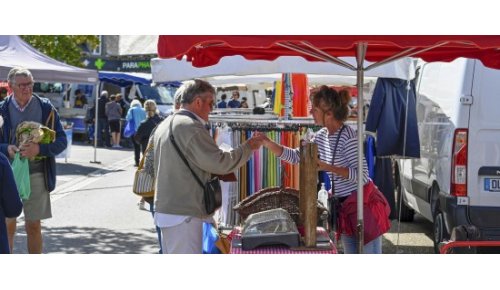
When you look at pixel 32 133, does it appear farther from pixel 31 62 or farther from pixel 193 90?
pixel 31 62

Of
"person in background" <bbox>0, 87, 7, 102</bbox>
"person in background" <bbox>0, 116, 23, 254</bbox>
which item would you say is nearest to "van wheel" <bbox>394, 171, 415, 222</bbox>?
"person in background" <bbox>0, 87, 7, 102</bbox>

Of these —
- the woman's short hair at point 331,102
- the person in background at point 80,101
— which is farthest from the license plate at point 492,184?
the person in background at point 80,101

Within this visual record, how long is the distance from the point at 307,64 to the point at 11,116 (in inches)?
113

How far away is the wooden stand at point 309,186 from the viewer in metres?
4.62

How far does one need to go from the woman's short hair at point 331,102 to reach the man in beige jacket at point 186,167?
0.70 meters

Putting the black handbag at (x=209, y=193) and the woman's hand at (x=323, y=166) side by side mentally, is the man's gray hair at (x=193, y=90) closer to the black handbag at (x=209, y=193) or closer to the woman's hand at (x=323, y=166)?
the black handbag at (x=209, y=193)

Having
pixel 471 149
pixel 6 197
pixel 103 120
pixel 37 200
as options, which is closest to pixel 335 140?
pixel 6 197

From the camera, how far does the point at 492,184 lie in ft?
23.2

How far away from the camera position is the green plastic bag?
20.0ft

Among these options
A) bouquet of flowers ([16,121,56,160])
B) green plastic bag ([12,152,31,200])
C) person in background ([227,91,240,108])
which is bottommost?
green plastic bag ([12,152,31,200])

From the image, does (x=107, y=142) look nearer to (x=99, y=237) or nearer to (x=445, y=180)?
(x=99, y=237)

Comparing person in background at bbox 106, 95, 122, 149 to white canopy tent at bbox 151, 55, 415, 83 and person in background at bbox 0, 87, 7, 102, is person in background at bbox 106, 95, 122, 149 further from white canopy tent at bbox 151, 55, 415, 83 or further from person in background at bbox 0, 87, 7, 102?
white canopy tent at bbox 151, 55, 415, 83

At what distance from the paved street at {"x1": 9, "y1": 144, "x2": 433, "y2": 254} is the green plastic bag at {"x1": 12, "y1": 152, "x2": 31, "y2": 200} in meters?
2.12
